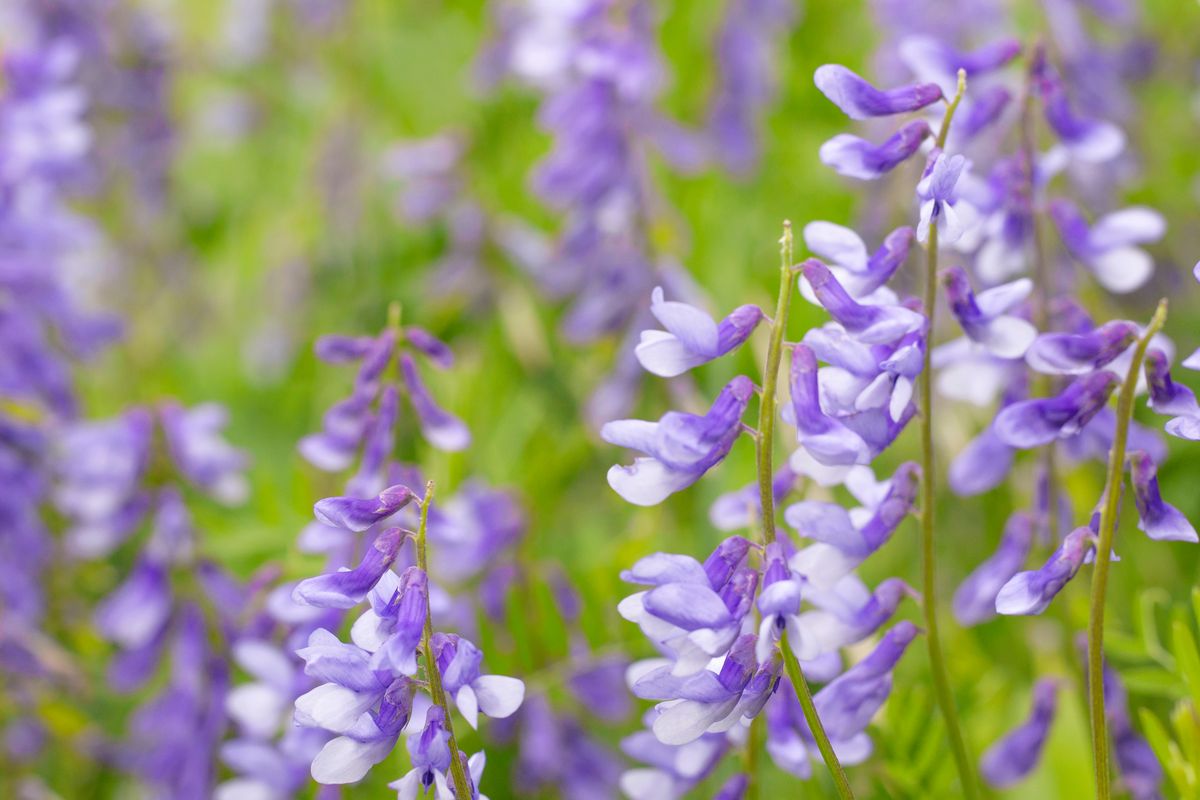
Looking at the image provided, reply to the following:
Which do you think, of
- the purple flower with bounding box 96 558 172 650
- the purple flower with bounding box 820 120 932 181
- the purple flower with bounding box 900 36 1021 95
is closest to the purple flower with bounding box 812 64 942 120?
the purple flower with bounding box 820 120 932 181

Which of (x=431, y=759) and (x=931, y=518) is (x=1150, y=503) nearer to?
(x=931, y=518)

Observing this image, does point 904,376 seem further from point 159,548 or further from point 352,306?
point 352,306

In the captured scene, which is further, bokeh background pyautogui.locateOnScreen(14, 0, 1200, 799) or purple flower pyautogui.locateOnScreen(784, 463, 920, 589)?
bokeh background pyautogui.locateOnScreen(14, 0, 1200, 799)

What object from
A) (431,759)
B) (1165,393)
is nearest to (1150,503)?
(1165,393)

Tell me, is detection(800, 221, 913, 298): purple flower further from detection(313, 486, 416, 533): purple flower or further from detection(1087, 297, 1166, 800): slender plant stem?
detection(313, 486, 416, 533): purple flower

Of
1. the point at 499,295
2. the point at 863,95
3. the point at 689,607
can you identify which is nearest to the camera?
the point at 689,607

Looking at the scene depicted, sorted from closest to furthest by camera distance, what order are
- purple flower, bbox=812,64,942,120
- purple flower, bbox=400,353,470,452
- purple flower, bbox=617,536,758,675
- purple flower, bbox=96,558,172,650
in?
purple flower, bbox=617,536,758,675 < purple flower, bbox=812,64,942,120 < purple flower, bbox=400,353,470,452 < purple flower, bbox=96,558,172,650
